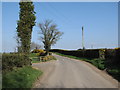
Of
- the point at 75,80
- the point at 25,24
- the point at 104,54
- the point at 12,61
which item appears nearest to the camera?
the point at 75,80

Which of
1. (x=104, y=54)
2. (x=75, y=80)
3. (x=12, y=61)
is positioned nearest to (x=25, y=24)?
(x=12, y=61)

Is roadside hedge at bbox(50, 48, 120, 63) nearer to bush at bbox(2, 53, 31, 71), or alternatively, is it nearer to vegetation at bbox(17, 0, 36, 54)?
bush at bbox(2, 53, 31, 71)

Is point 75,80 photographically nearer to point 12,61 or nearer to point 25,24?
point 12,61

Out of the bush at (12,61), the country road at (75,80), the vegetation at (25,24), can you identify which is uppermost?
the vegetation at (25,24)

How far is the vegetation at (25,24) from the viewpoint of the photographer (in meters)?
22.3

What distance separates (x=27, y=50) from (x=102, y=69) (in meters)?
9.77

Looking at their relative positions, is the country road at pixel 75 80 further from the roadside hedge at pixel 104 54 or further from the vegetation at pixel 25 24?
the vegetation at pixel 25 24

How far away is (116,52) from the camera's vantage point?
1967 centimetres

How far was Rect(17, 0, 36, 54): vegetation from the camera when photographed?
2228 cm

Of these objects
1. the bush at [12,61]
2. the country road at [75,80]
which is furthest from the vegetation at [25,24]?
the country road at [75,80]

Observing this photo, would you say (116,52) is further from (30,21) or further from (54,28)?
(54,28)

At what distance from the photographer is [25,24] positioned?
22.9 metres

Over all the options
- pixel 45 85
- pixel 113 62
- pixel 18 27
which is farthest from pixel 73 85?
pixel 18 27

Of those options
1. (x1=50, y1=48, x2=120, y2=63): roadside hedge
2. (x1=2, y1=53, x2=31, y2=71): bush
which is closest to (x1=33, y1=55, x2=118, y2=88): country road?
(x1=2, y1=53, x2=31, y2=71): bush
